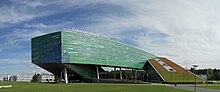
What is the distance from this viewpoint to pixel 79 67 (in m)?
113

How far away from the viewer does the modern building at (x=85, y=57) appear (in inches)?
4040

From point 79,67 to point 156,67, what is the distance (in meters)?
36.7

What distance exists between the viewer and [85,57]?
107 metres

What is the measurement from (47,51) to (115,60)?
29975mm

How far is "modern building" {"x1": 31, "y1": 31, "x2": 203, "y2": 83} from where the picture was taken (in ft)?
337

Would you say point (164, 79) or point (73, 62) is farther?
point (164, 79)

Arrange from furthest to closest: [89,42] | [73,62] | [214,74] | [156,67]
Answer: [214,74], [156,67], [89,42], [73,62]

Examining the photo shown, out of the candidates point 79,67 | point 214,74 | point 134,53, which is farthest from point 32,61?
point 214,74

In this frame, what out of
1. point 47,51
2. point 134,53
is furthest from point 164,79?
point 47,51

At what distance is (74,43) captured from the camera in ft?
341

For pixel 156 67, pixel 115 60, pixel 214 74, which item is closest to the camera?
pixel 115 60

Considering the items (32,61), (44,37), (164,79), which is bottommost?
(164,79)

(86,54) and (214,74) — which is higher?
(86,54)

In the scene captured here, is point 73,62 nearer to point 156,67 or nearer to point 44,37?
point 44,37
